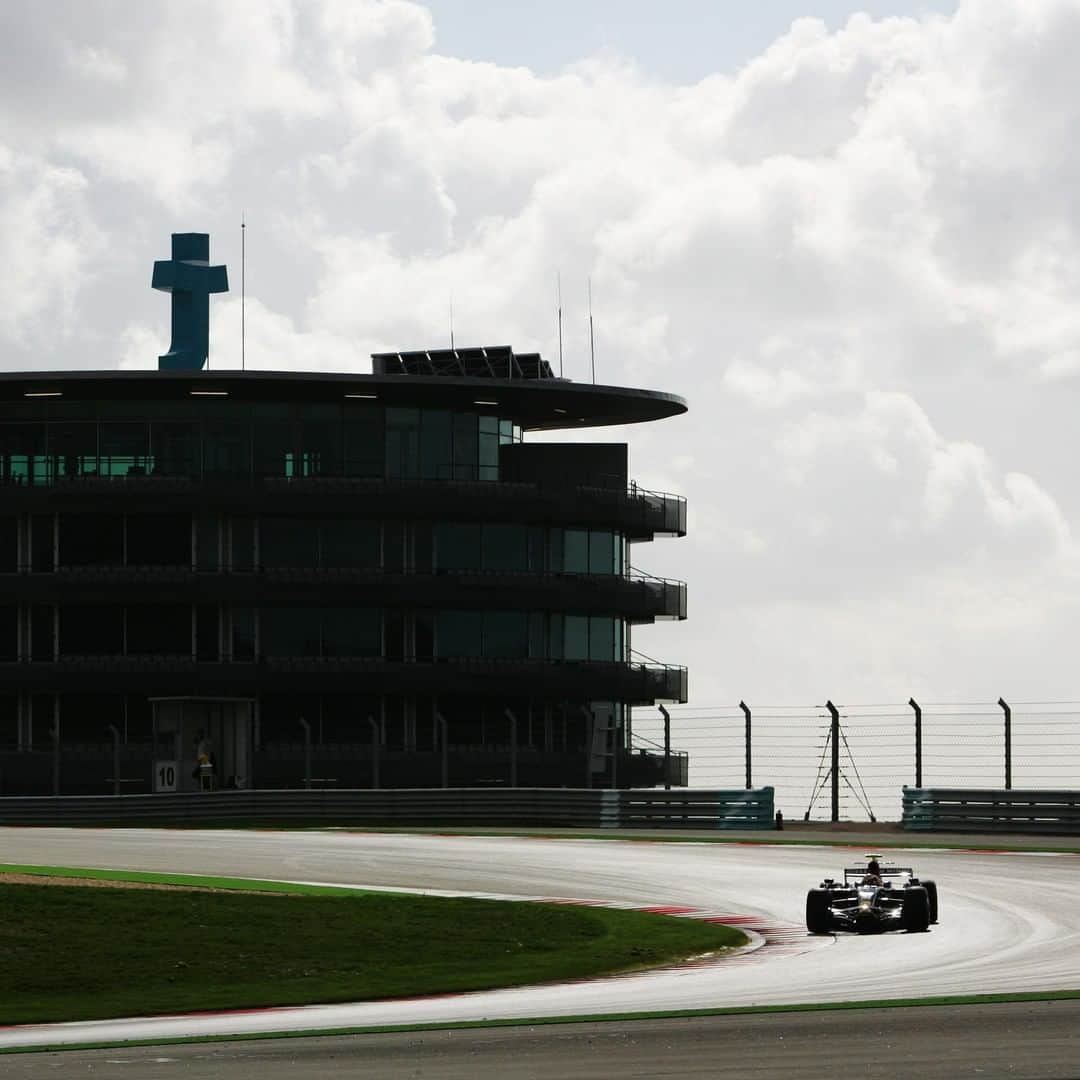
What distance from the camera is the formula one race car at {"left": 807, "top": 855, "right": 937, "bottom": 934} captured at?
85.9ft

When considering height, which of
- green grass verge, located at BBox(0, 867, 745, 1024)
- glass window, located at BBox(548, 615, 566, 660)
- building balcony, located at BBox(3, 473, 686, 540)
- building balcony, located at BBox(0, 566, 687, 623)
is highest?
building balcony, located at BBox(3, 473, 686, 540)

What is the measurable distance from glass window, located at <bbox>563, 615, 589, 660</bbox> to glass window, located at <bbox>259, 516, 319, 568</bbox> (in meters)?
7.82

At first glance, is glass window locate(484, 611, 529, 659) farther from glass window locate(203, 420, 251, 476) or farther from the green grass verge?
the green grass verge

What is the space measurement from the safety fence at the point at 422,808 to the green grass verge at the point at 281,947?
18.2m

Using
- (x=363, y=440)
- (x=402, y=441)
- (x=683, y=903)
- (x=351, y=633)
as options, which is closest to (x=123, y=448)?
(x=363, y=440)

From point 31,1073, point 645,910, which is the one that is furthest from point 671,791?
point 31,1073

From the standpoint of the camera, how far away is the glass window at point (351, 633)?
214ft

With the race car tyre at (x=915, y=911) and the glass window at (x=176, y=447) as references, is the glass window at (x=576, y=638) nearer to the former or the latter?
the glass window at (x=176, y=447)

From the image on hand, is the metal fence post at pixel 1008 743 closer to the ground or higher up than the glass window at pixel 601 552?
closer to the ground

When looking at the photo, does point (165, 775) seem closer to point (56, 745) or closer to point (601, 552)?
point (56, 745)

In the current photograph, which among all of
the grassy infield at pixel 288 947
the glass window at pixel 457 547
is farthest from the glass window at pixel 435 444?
the grassy infield at pixel 288 947

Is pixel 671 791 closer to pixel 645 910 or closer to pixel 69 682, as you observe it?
pixel 645 910

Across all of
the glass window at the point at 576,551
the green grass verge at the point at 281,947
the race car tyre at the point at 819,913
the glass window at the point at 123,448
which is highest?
the glass window at the point at 123,448

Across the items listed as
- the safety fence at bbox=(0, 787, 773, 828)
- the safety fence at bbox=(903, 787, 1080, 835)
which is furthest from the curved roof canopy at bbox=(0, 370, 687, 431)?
the safety fence at bbox=(903, 787, 1080, 835)
